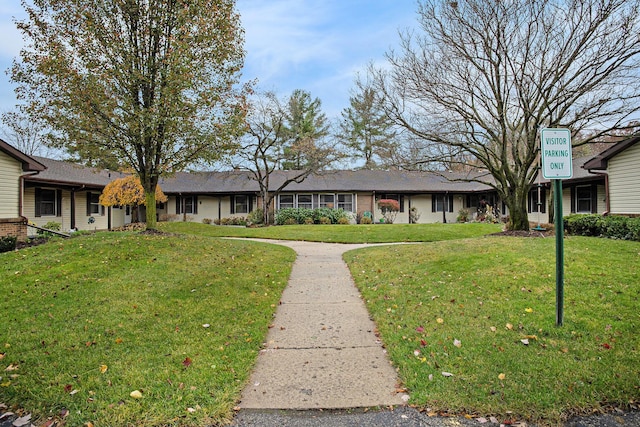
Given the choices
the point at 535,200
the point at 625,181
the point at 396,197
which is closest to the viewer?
the point at 625,181

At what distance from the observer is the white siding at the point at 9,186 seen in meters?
12.5

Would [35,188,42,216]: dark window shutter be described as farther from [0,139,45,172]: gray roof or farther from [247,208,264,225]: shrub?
[247,208,264,225]: shrub

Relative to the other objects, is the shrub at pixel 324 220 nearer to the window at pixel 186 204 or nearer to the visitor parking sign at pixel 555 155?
the window at pixel 186 204

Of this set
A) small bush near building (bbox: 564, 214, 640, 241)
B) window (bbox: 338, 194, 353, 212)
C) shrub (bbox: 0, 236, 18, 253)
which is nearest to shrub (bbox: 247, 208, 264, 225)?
window (bbox: 338, 194, 353, 212)

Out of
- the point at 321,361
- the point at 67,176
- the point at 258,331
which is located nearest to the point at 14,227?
the point at 67,176

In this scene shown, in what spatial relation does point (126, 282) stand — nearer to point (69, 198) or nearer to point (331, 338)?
point (331, 338)

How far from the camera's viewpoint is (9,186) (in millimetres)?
12719

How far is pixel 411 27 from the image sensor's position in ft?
41.3

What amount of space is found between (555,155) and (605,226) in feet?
30.5

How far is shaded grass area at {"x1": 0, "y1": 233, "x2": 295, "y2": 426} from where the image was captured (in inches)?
120

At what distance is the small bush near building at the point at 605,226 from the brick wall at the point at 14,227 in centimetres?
1919

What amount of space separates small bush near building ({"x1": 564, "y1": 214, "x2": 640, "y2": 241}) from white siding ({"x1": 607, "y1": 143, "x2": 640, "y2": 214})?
73 centimetres

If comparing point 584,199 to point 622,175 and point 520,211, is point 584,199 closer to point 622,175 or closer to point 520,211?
point 622,175

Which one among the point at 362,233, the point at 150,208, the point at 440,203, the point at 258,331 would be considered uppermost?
the point at 440,203
